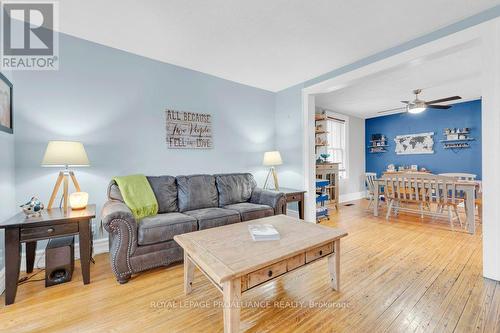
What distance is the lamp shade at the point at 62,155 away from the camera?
6.54ft

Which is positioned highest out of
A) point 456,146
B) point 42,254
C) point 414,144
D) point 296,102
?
point 296,102

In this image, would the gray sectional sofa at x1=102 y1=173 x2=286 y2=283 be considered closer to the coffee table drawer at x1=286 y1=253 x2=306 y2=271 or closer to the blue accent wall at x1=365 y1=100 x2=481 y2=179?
the coffee table drawer at x1=286 y1=253 x2=306 y2=271

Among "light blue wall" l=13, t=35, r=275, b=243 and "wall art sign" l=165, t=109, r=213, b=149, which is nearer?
"light blue wall" l=13, t=35, r=275, b=243

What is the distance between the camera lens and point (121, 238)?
1.93 m

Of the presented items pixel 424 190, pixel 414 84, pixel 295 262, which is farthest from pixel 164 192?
pixel 414 84

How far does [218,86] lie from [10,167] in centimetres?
268

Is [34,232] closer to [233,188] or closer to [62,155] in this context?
[62,155]

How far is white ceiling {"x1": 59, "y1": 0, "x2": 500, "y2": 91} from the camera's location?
1.96 metres

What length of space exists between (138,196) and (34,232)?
0.85 m

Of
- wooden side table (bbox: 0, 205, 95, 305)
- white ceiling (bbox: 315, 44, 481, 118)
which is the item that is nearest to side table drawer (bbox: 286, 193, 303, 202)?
white ceiling (bbox: 315, 44, 481, 118)

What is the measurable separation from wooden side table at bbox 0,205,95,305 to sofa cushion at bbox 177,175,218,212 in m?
0.97

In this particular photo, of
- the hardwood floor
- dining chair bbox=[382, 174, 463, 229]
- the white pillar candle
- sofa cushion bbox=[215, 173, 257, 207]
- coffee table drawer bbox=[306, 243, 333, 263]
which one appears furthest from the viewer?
dining chair bbox=[382, 174, 463, 229]

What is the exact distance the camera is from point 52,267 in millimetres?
1927

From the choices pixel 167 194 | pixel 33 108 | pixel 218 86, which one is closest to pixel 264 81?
pixel 218 86
